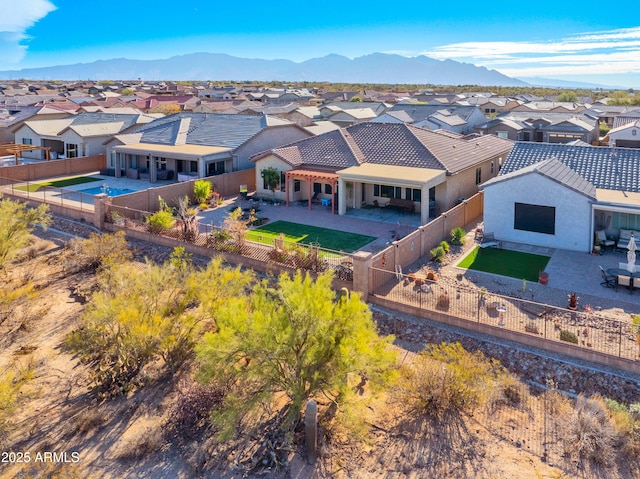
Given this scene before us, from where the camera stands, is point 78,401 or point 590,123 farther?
point 590,123

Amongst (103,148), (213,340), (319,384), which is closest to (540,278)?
(319,384)

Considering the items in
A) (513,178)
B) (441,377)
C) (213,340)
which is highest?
(513,178)

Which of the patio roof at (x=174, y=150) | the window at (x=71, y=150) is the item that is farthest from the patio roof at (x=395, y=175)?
the window at (x=71, y=150)

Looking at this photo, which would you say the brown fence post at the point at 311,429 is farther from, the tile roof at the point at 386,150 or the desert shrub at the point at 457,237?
the tile roof at the point at 386,150

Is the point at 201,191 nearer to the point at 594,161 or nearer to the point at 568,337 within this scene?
the point at 594,161

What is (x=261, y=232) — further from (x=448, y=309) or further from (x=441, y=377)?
(x=441, y=377)

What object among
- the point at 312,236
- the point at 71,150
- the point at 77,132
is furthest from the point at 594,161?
the point at 71,150
